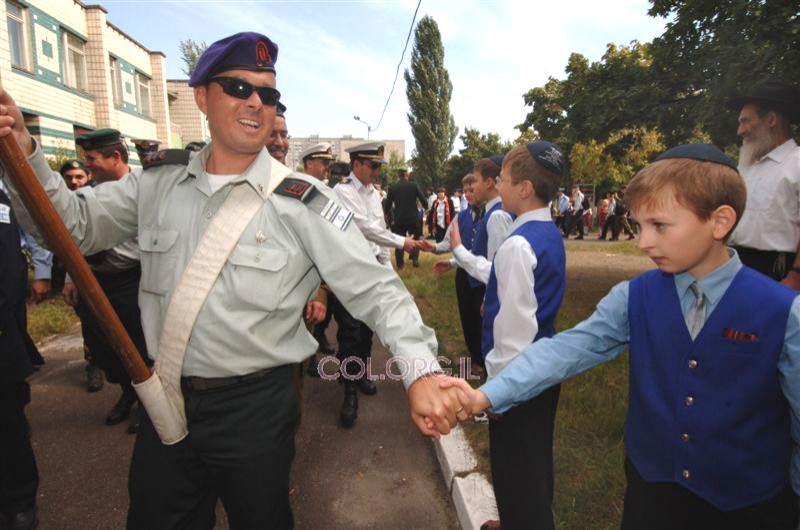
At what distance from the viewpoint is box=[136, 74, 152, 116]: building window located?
856 inches

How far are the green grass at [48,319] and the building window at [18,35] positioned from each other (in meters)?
9.09

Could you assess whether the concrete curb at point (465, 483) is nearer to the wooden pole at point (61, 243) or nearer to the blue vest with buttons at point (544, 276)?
the blue vest with buttons at point (544, 276)

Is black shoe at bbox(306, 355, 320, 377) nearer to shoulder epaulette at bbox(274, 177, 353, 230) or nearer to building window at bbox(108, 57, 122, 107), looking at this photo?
shoulder epaulette at bbox(274, 177, 353, 230)

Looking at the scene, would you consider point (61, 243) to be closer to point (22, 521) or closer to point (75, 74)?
point (22, 521)

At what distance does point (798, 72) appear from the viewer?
461 cm

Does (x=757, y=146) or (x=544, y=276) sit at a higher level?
(x=757, y=146)

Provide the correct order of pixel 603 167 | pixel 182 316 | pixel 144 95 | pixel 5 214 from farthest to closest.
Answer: pixel 603 167
pixel 144 95
pixel 5 214
pixel 182 316

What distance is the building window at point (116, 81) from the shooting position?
18844mm

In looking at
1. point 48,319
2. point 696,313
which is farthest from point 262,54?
point 48,319

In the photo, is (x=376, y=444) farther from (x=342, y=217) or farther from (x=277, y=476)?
→ (x=342, y=217)

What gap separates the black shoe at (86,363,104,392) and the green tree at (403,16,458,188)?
4094 cm

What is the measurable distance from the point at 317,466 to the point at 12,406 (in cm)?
190

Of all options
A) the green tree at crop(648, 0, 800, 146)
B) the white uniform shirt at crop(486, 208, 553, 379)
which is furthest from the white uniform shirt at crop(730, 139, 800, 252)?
the white uniform shirt at crop(486, 208, 553, 379)

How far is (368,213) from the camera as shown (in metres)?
5.12
